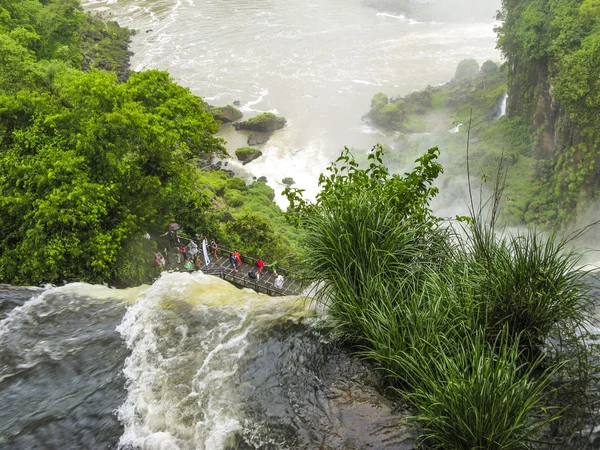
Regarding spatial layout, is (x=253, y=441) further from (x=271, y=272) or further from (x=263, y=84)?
(x=263, y=84)

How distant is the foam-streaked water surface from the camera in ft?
143

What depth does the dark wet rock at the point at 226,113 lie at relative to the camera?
44.4 meters

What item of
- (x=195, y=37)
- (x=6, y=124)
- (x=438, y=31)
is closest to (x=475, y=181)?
(x=6, y=124)

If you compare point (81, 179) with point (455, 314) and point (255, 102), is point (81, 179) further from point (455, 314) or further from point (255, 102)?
point (255, 102)

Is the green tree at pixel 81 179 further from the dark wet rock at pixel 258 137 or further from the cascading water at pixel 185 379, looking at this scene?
the dark wet rock at pixel 258 137

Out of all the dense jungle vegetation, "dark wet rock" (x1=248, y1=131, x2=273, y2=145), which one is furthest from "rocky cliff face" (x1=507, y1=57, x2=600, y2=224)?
"dark wet rock" (x1=248, y1=131, x2=273, y2=145)

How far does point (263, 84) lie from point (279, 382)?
1802 inches

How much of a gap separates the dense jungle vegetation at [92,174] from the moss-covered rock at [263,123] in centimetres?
1859

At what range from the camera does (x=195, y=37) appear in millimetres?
61344

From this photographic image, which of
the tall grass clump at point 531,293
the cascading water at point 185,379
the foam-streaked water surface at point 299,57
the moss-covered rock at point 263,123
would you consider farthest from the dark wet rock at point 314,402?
the moss-covered rock at point 263,123

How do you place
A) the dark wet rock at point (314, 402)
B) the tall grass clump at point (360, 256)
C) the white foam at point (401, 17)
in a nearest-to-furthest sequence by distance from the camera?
the dark wet rock at point (314, 402), the tall grass clump at point (360, 256), the white foam at point (401, 17)

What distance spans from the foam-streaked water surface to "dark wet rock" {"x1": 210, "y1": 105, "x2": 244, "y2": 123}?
4.76ft

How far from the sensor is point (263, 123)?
4347 centimetres

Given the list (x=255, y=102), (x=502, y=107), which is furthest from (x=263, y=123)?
(x=502, y=107)
